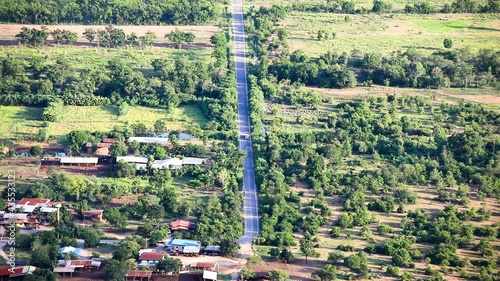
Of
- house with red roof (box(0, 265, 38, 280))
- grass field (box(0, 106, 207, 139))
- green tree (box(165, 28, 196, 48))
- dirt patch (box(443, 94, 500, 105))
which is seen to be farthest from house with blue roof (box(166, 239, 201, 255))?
green tree (box(165, 28, 196, 48))

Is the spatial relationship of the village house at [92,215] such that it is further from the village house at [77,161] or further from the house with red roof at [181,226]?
the village house at [77,161]

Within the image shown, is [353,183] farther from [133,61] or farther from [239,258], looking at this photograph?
[133,61]

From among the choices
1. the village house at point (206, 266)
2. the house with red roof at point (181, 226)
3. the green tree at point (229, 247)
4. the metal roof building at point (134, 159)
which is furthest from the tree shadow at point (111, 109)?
the village house at point (206, 266)

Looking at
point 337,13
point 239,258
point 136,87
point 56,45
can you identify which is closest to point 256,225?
point 239,258

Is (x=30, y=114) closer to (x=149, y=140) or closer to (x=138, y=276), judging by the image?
(x=149, y=140)

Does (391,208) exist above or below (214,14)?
below
